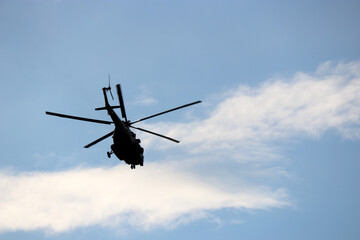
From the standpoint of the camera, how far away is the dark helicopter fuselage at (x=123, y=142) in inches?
1422

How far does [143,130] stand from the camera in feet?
121

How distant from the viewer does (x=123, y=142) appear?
36.3m

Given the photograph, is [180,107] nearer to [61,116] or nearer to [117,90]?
[117,90]

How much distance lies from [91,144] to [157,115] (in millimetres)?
7119

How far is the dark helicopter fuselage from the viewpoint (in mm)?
36125

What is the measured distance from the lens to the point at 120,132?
3622 cm

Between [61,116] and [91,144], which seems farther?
[91,144]

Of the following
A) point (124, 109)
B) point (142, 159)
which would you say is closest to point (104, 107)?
point (124, 109)

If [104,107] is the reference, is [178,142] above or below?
below

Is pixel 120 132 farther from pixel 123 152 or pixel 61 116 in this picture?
pixel 61 116

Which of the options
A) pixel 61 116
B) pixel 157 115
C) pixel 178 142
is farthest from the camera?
pixel 178 142

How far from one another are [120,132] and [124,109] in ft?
7.58

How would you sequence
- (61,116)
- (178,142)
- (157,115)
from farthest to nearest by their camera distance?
(178,142)
(157,115)
(61,116)

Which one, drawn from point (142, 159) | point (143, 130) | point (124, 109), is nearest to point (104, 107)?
point (124, 109)
